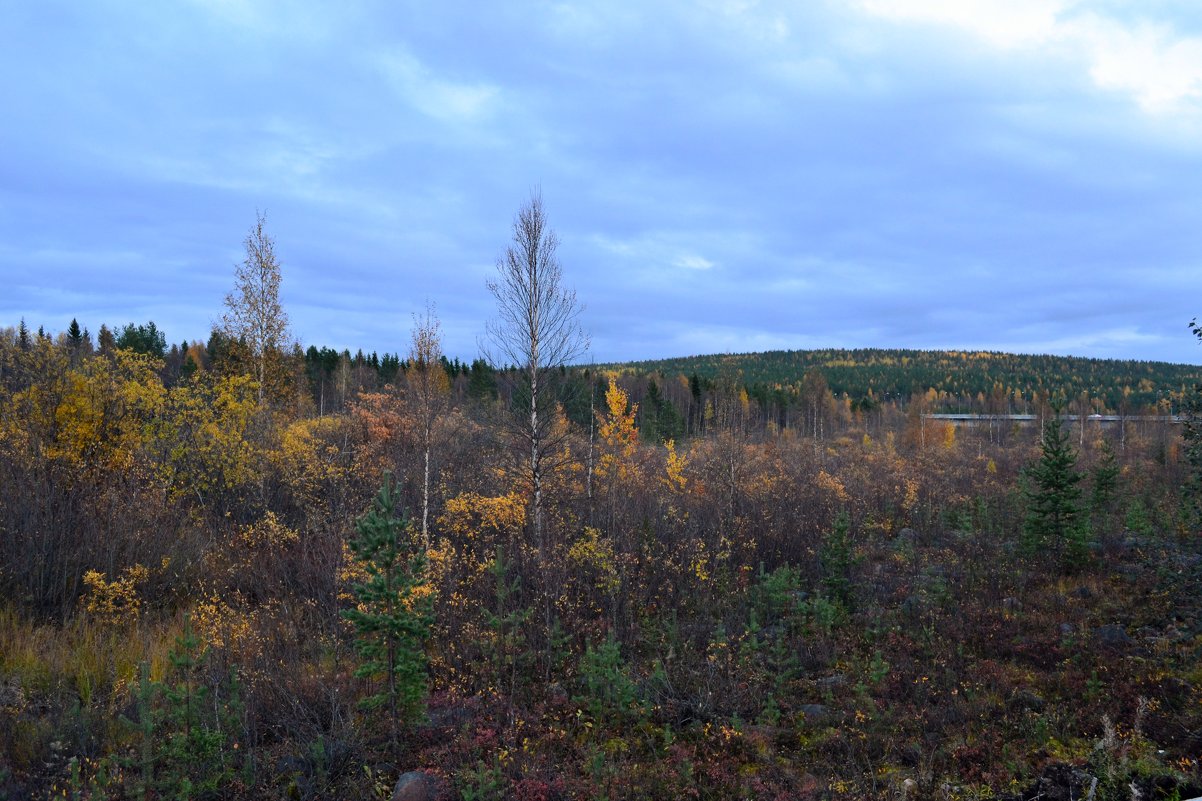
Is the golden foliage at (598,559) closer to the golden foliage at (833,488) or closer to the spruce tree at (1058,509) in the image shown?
the spruce tree at (1058,509)

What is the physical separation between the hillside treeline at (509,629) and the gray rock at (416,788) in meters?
0.06

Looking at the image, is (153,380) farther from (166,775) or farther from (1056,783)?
(1056,783)

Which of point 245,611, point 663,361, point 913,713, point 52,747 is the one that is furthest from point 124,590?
point 663,361

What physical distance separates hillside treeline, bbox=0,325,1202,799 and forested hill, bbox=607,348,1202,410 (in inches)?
3927

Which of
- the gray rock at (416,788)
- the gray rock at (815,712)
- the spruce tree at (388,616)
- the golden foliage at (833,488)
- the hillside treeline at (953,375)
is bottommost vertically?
the gray rock at (815,712)

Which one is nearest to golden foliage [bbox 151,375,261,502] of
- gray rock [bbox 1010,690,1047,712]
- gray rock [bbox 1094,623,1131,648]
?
gray rock [bbox 1010,690,1047,712]

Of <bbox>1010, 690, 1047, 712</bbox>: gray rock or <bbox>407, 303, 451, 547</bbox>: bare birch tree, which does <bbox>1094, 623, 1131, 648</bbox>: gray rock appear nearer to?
<bbox>1010, 690, 1047, 712</bbox>: gray rock

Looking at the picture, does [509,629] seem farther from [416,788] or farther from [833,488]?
[833,488]

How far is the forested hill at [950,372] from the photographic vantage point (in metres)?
127

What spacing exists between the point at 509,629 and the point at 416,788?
151 inches

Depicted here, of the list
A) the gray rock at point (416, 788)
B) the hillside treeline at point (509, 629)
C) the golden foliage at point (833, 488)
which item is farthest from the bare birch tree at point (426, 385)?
the golden foliage at point (833, 488)

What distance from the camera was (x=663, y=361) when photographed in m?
189

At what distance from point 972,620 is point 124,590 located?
1404 centimetres

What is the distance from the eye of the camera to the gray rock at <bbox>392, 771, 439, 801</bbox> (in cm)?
569
